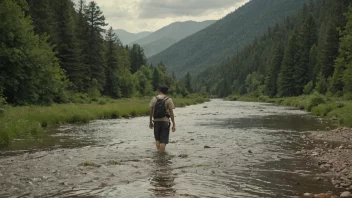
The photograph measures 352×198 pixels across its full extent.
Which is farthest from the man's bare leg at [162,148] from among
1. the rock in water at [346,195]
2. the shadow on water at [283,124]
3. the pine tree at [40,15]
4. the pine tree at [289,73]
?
the pine tree at [289,73]

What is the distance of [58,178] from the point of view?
9219 millimetres

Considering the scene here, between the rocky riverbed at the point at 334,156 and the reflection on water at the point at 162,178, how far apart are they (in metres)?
3.14

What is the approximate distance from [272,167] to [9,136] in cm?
1176

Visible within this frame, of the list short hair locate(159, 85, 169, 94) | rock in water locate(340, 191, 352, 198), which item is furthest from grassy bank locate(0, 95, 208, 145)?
rock in water locate(340, 191, 352, 198)

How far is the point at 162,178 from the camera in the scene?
31.1 feet

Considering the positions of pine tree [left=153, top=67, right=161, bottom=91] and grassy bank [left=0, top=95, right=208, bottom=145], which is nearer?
grassy bank [left=0, top=95, right=208, bottom=145]

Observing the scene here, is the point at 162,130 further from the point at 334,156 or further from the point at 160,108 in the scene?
the point at 334,156

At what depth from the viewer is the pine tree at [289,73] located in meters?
93.6

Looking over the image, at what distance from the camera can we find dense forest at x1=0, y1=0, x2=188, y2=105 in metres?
34.0

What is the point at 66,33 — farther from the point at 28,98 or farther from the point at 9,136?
the point at 9,136

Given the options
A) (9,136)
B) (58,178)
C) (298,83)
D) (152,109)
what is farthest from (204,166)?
(298,83)

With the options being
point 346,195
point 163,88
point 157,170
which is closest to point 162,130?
point 163,88

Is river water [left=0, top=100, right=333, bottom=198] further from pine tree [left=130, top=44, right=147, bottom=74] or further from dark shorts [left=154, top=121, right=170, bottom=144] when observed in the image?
pine tree [left=130, top=44, right=147, bottom=74]

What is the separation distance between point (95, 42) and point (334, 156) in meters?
56.5
